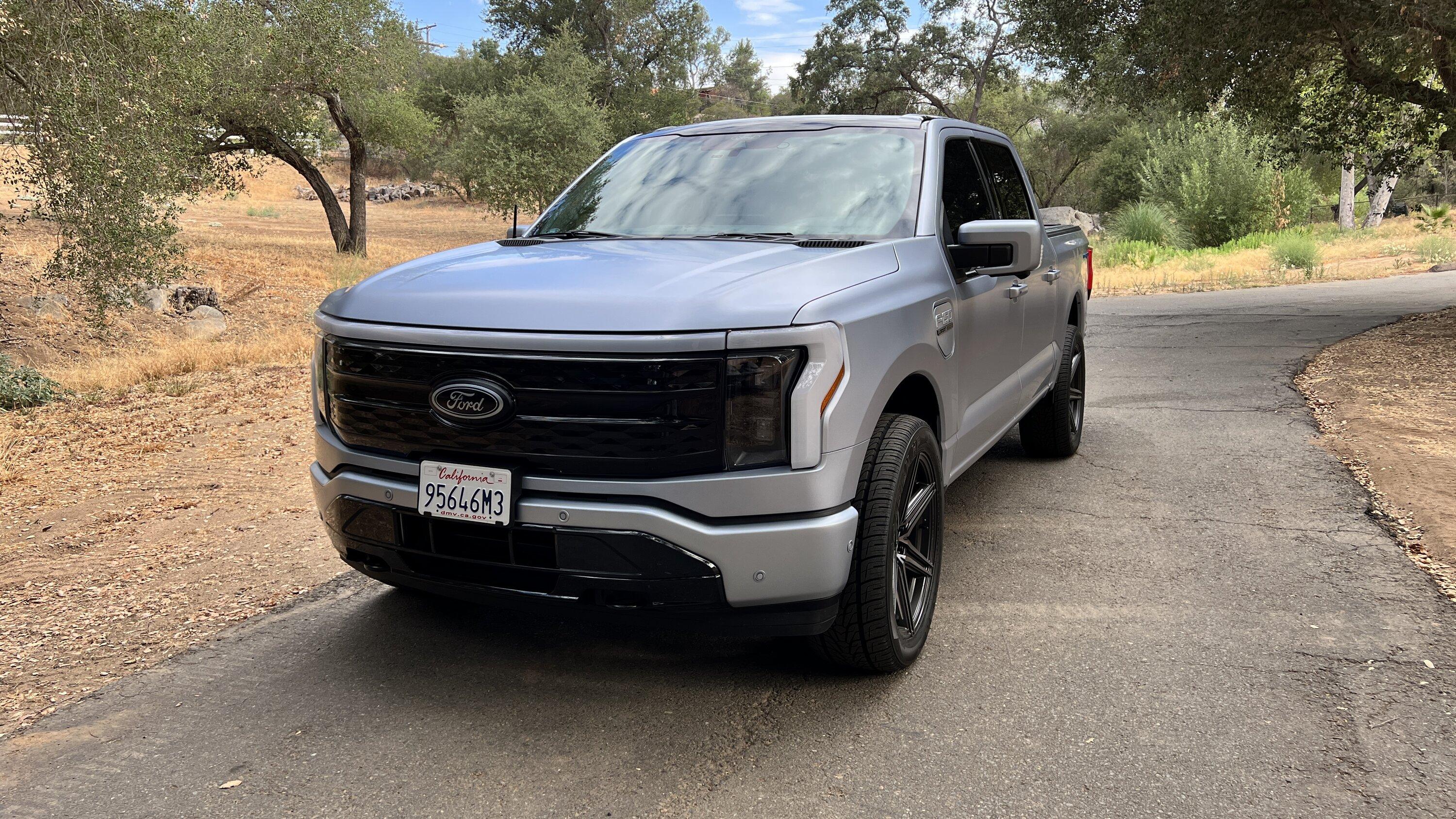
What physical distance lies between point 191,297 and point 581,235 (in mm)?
14214

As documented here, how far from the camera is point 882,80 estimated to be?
4300cm

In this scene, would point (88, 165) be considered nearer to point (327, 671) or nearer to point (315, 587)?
point (315, 587)

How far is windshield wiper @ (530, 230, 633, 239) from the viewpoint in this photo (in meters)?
4.12

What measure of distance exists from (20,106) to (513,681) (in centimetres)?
983

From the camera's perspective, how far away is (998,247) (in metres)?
4.12

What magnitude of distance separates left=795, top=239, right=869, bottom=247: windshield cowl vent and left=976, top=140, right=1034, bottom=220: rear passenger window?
1.63m

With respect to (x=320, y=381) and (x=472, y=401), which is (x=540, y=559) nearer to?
(x=472, y=401)

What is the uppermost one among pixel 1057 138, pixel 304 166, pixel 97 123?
pixel 1057 138

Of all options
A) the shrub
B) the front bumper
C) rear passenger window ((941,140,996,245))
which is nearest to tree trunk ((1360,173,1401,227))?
the shrub

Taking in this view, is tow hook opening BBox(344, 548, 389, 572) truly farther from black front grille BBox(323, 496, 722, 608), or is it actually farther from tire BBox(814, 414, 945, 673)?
tire BBox(814, 414, 945, 673)

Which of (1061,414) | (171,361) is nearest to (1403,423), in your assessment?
(1061,414)

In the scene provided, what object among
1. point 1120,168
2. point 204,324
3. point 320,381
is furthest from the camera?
point 1120,168

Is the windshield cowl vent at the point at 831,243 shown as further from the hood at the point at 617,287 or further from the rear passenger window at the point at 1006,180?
the rear passenger window at the point at 1006,180

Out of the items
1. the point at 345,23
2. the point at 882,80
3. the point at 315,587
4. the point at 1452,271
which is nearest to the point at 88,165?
the point at 315,587
